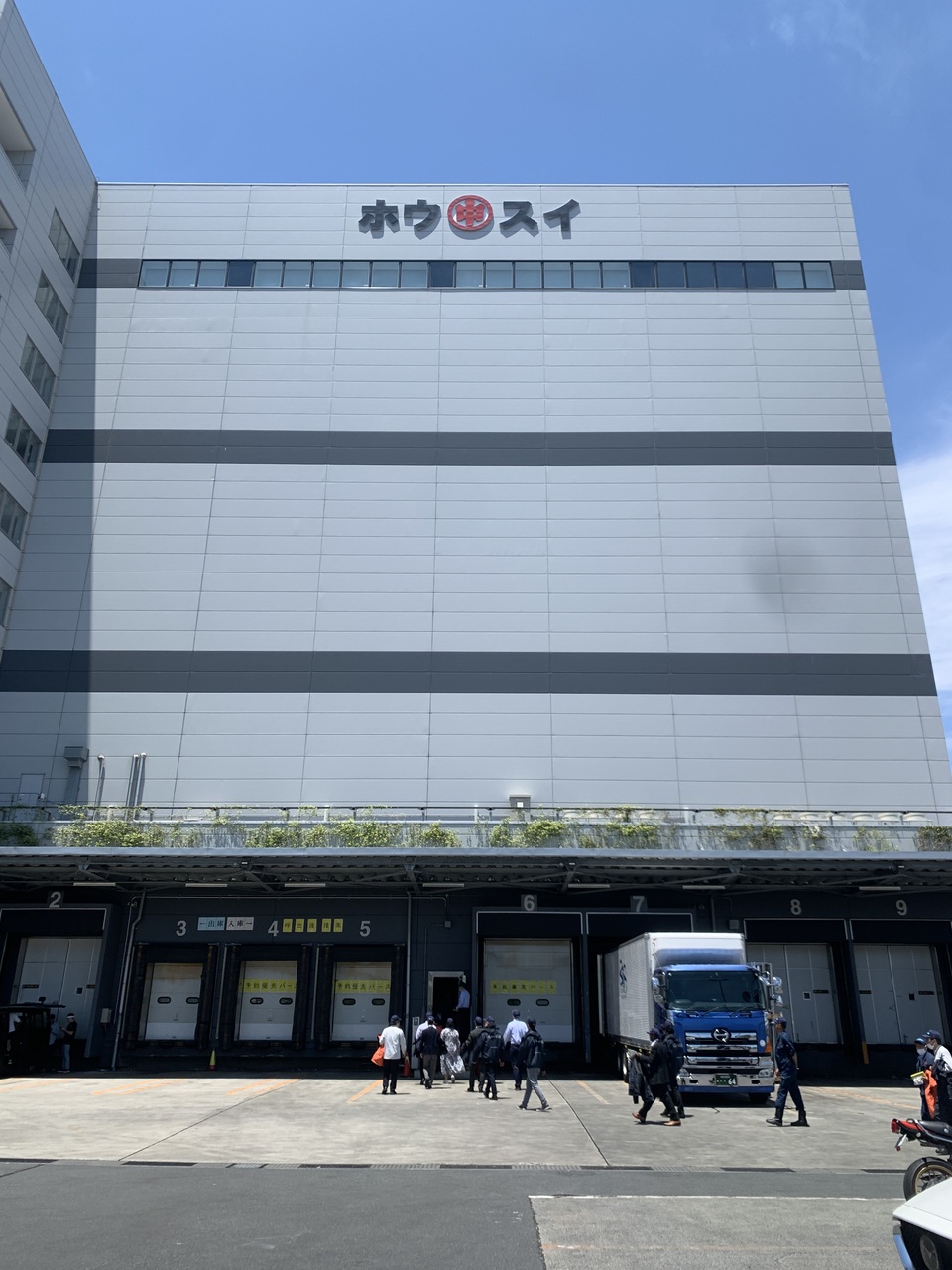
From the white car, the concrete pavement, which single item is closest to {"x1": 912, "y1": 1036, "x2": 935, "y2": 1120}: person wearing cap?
the concrete pavement

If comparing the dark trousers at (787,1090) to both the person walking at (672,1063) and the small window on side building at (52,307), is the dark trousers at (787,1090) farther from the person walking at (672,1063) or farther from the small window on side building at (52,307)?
the small window on side building at (52,307)

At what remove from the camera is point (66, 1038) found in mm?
28156

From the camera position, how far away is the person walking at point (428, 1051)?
23781 mm

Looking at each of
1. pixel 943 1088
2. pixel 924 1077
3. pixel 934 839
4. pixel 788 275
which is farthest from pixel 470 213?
pixel 943 1088

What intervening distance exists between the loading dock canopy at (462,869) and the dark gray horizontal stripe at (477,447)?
17239 millimetres

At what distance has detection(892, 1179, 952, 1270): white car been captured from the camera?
Result: 625 cm

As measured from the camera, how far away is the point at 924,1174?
970 centimetres

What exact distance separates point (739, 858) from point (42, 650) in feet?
89.2

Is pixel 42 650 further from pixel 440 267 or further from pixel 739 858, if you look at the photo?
pixel 739 858

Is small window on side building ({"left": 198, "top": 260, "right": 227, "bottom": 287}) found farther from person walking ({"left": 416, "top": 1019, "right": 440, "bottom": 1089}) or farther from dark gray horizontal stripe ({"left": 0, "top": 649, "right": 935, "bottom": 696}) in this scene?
person walking ({"left": 416, "top": 1019, "right": 440, "bottom": 1089})

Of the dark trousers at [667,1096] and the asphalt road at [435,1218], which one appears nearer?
the asphalt road at [435,1218]

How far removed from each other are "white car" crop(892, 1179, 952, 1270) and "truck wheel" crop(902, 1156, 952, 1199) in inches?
124

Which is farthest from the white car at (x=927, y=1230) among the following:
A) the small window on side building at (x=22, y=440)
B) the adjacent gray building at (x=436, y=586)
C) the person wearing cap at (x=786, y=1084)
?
the small window on side building at (x=22, y=440)

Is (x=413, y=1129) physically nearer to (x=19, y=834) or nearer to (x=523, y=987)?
(x=523, y=987)
